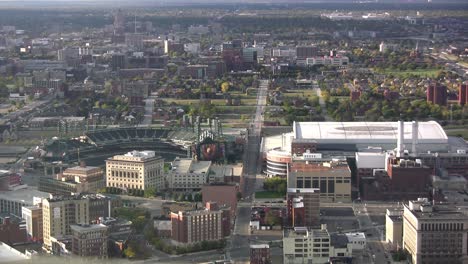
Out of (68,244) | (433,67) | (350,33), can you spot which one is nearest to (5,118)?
(68,244)

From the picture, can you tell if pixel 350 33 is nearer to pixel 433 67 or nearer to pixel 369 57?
pixel 369 57

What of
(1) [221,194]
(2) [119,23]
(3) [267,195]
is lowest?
(3) [267,195]

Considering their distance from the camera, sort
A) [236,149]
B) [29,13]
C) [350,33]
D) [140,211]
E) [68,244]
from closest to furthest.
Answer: [68,244], [140,211], [236,149], [350,33], [29,13]

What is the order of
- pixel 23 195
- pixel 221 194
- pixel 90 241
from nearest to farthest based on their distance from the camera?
1. pixel 90 241
2. pixel 221 194
3. pixel 23 195

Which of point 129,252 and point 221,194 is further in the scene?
point 221,194

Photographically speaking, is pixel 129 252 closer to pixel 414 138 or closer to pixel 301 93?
pixel 414 138

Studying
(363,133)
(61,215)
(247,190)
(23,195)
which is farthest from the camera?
(363,133)

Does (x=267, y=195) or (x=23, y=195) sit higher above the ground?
(x=23, y=195)

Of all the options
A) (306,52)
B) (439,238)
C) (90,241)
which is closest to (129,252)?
(90,241)

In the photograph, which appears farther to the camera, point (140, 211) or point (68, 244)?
point (140, 211)
